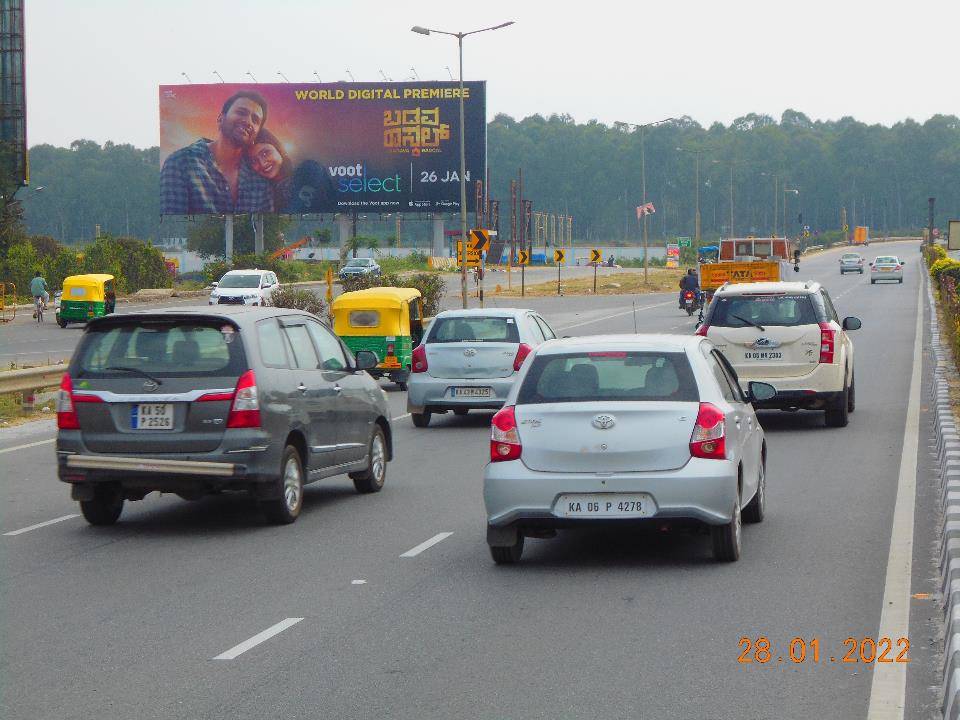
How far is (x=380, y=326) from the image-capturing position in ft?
84.5

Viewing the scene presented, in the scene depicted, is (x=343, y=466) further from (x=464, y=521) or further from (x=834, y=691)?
(x=834, y=691)

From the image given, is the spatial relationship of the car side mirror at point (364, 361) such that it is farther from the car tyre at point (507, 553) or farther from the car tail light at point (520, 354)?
the car tail light at point (520, 354)

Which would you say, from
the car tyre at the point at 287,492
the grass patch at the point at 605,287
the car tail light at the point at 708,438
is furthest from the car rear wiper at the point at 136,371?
Result: the grass patch at the point at 605,287

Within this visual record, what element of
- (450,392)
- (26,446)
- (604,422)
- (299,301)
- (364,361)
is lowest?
(26,446)

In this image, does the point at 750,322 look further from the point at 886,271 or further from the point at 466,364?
the point at 886,271

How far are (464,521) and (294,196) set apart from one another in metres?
84.7

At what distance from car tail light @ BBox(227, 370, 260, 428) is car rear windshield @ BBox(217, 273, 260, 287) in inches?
1826

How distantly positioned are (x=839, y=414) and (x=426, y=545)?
898cm

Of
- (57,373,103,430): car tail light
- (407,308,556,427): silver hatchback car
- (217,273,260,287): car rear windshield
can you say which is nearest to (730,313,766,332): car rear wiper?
(407,308,556,427): silver hatchback car

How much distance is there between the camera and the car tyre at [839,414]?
59.9 feet

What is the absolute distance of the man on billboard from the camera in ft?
310

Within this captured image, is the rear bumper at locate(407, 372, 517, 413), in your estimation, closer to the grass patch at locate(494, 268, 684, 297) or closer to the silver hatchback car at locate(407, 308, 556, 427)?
the silver hatchback car at locate(407, 308, 556, 427)

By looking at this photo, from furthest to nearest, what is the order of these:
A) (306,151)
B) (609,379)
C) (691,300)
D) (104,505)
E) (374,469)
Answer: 1. (306,151)
2. (691,300)
3. (374,469)
4. (104,505)
5. (609,379)

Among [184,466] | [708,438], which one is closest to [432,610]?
[708,438]
